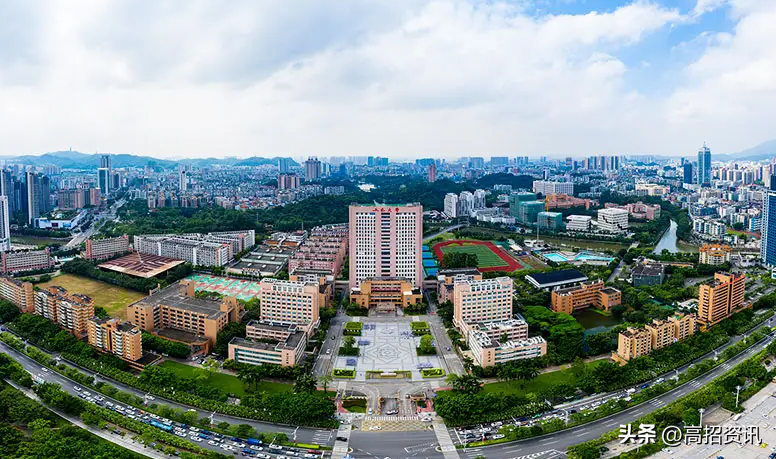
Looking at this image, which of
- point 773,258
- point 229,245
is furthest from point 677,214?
point 229,245

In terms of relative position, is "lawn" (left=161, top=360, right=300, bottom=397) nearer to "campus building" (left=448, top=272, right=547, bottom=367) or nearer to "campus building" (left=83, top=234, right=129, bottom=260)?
"campus building" (left=448, top=272, right=547, bottom=367)

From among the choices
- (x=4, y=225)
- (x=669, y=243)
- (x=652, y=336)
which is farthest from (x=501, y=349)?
(x=4, y=225)

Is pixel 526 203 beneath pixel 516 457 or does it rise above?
above

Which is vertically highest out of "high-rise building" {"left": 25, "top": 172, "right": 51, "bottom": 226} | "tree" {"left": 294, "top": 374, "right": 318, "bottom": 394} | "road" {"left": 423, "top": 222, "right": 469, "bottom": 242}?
"high-rise building" {"left": 25, "top": 172, "right": 51, "bottom": 226}

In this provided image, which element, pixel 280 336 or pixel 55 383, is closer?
pixel 55 383

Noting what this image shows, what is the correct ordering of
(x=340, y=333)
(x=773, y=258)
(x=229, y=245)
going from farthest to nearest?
(x=229, y=245) < (x=773, y=258) < (x=340, y=333)

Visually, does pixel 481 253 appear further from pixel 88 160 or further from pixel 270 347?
pixel 88 160

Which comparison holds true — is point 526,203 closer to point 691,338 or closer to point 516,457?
point 691,338

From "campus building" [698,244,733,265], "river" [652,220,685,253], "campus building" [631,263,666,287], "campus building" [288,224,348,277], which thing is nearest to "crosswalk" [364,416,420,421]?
"campus building" [288,224,348,277]
